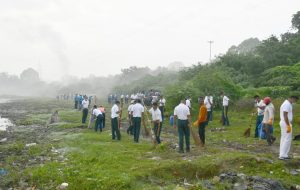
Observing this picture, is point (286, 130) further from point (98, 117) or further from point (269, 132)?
point (98, 117)

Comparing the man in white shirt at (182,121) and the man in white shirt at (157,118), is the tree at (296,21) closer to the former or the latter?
the man in white shirt at (157,118)

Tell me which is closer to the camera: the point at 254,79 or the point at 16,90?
the point at 254,79

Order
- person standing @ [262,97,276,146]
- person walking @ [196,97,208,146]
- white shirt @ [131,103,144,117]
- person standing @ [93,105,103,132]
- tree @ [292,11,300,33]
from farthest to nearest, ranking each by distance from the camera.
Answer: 1. tree @ [292,11,300,33]
2. person standing @ [93,105,103,132]
3. white shirt @ [131,103,144,117]
4. person standing @ [262,97,276,146]
5. person walking @ [196,97,208,146]

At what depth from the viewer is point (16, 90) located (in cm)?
16675

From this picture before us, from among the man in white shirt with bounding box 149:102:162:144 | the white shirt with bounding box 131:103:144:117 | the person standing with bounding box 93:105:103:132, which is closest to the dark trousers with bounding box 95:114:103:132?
the person standing with bounding box 93:105:103:132

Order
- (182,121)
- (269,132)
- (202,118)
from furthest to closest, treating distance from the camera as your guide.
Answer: (269,132) → (202,118) → (182,121)

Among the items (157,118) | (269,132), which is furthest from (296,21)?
(157,118)

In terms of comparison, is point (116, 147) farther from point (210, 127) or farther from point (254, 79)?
point (254, 79)

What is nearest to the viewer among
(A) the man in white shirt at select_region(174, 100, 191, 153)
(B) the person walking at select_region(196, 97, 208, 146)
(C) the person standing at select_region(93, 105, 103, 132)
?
(A) the man in white shirt at select_region(174, 100, 191, 153)

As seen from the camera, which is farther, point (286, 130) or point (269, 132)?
point (269, 132)

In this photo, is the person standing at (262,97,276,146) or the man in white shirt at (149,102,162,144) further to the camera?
the man in white shirt at (149,102,162,144)

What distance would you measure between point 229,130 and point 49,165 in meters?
12.7

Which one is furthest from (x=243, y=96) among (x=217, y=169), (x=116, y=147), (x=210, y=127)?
(x=217, y=169)

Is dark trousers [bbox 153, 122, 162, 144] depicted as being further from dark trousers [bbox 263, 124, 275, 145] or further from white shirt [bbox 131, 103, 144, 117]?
dark trousers [bbox 263, 124, 275, 145]
